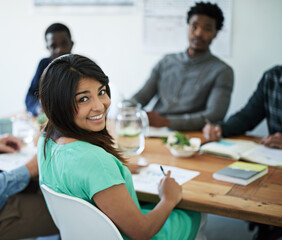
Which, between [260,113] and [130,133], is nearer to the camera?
[130,133]

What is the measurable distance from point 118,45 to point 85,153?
8.30 ft

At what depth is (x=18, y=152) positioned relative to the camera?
1.66 m

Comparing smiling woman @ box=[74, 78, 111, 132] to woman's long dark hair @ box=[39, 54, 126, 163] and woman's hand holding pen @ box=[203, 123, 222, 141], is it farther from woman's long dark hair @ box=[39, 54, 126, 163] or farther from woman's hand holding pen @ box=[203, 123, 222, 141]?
woman's hand holding pen @ box=[203, 123, 222, 141]

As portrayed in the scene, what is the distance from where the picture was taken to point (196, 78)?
241cm

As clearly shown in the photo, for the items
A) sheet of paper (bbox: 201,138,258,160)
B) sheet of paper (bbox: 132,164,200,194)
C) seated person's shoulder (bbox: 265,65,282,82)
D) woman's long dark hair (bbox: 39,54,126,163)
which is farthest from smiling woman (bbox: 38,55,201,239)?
seated person's shoulder (bbox: 265,65,282,82)

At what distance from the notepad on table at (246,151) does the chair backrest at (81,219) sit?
2.66 ft

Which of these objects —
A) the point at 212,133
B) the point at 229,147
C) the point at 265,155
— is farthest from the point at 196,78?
the point at 265,155

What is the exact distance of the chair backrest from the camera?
882 mm

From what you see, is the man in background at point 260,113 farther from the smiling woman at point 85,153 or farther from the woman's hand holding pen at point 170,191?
the smiling woman at point 85,153

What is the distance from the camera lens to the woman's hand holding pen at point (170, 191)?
1.12m

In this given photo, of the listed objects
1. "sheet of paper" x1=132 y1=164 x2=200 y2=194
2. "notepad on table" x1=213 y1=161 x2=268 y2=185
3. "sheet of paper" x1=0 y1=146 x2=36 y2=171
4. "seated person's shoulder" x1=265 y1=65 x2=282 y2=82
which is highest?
"seated person's shoulder" x1=265 y1=65 x2=282 y2=82

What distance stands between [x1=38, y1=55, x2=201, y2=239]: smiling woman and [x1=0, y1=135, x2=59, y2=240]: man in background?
291mm

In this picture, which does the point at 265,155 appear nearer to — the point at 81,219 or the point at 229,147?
the point at 229,147

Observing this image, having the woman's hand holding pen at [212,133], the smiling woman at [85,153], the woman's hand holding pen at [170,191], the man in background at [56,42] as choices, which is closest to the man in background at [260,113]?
the woman's hand holding pen at [212,133]
